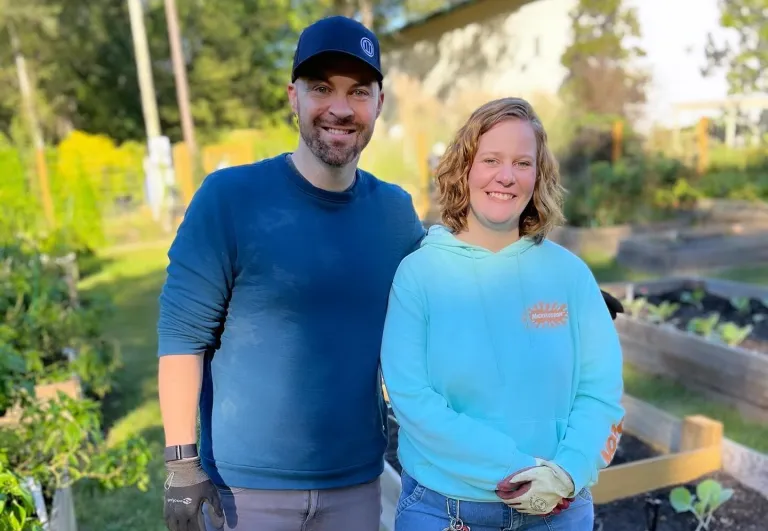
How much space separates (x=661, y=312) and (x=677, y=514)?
2782mm

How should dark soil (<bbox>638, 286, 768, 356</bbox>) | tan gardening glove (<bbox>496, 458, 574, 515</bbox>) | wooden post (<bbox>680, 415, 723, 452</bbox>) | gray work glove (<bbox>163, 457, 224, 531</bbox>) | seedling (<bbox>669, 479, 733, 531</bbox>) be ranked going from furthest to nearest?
dark soil (<bbox>638, 286, 768, 356</bbox>)
wooden post (<bbox>680, 415, 723, 452</bbox>)
seedling (<bbox>669, 479, 733, 531</bbox>)
gray work glove (<bbox>163, 457, 224, 531</bbox>)
tan gardening glove (<bbox>496, 458, 574, 515</bbox>)

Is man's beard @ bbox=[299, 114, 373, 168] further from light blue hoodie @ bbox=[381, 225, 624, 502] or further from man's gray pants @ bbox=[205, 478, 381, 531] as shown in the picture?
man's gray pants @ bbox=[205, 478, 381, 531]

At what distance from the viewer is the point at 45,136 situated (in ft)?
101

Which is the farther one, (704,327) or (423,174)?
(423,174)

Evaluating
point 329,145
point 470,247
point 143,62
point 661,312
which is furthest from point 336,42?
point 143,62

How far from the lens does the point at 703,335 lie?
196 inches

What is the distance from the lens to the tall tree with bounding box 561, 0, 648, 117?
37.4 ft

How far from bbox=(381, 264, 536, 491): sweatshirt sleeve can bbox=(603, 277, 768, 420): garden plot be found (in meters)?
3.38

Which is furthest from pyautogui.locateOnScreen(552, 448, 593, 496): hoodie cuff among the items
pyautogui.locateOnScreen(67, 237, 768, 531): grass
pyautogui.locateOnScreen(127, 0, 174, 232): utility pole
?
pyautogui.locateOnScreen(127, 0, 174, 232): utility pole

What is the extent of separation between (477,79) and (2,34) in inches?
811

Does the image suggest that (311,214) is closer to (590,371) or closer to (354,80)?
(354,80)

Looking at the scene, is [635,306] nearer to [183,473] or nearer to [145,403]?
[145,403]

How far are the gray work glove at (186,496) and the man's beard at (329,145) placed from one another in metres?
0.81

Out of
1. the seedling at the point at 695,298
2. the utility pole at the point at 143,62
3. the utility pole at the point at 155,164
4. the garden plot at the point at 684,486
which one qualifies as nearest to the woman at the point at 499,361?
the garden plot at the point at 684,486
